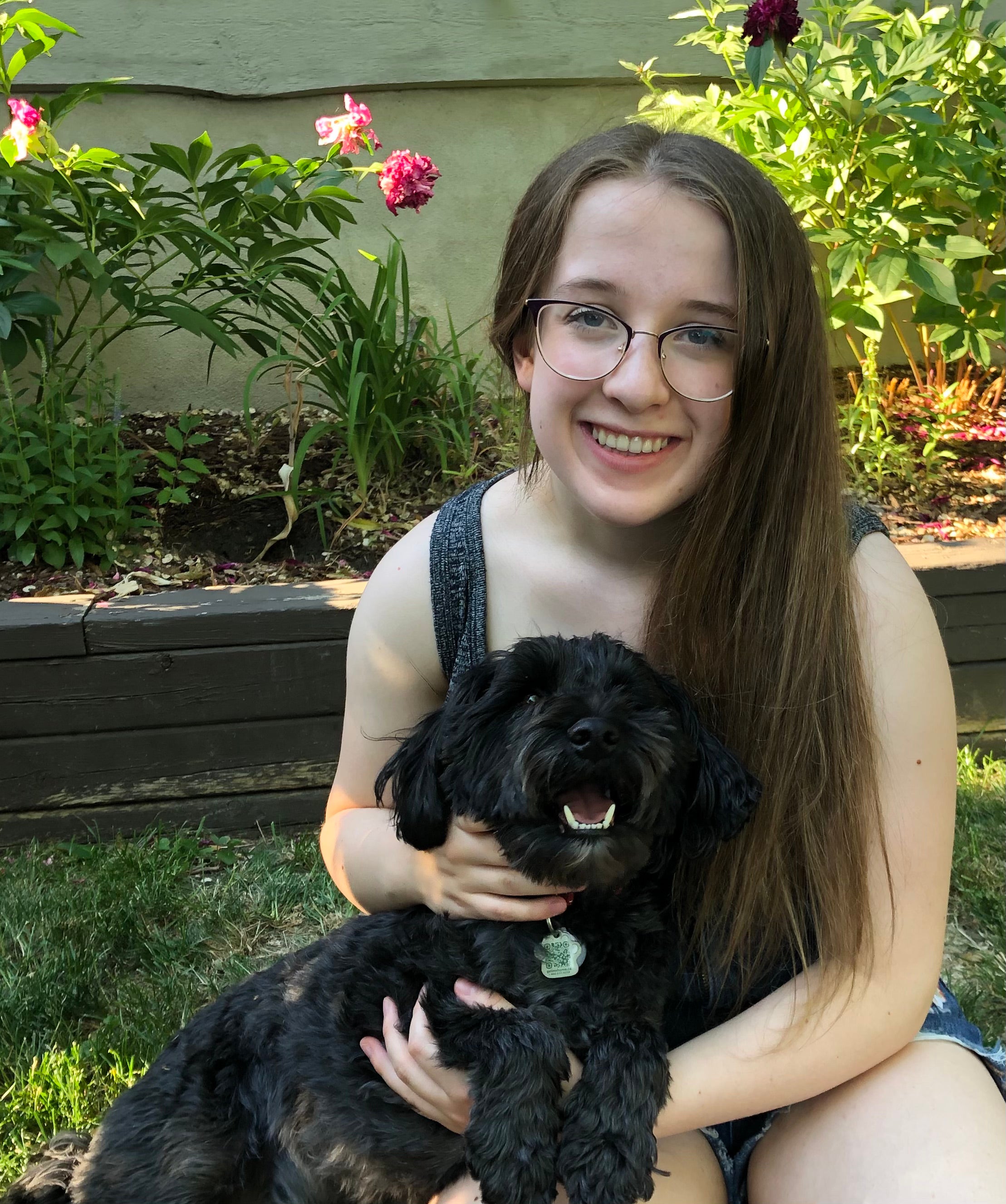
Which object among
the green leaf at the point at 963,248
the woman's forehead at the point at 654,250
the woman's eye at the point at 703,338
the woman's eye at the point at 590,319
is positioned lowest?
the woman's eye at the point at 703,338

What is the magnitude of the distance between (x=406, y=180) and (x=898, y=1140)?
3305mm

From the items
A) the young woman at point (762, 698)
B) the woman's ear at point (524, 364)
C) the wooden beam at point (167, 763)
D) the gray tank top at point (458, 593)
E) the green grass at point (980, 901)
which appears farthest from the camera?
the wooden beam at point (167, 763)

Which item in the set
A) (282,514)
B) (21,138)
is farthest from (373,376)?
(21,138)

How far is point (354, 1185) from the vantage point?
179cm

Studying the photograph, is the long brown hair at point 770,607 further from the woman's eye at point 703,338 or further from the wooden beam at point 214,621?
the wooden beam at point 214,621

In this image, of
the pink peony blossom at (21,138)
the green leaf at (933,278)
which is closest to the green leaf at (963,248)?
the green leaf at (933,278)

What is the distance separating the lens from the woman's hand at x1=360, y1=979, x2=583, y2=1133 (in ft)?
5.44

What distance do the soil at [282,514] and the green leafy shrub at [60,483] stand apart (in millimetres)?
87

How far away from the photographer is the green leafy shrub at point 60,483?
3572mm

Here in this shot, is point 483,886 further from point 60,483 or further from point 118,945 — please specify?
point 60,483

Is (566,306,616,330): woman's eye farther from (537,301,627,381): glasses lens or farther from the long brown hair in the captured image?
the long brown hair

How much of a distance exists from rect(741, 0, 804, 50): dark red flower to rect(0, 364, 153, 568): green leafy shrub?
8.16ft

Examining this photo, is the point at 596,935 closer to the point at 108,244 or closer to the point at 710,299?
the point at 710,299

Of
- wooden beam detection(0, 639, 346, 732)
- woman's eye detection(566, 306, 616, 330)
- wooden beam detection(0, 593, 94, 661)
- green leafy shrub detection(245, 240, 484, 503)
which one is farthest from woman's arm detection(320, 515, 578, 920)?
green leafy shrub detection(245, 240, 484, 503)
